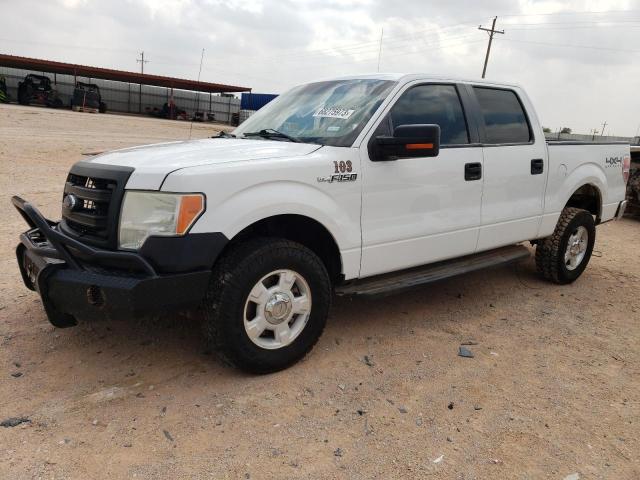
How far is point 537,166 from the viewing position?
470 centimetres

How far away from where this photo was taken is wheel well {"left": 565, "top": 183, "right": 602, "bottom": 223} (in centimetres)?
555

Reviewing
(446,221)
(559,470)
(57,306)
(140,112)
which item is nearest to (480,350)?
(446,221)

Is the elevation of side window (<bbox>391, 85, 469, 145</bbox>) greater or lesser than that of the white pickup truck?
greater

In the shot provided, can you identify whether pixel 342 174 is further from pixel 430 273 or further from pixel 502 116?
pixel 502 116

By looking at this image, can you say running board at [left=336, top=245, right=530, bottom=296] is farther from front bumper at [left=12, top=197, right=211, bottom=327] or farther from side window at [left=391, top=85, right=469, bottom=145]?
front bumper at [left=12, top=197, right=211, bottom=327]

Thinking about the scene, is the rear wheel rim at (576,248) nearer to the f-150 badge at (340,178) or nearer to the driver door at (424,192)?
the driver door at (424,192)

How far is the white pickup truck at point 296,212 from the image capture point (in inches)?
108

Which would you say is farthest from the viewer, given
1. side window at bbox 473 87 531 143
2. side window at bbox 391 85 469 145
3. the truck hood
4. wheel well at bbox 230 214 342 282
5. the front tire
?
side window at bbox 473 87 531 143

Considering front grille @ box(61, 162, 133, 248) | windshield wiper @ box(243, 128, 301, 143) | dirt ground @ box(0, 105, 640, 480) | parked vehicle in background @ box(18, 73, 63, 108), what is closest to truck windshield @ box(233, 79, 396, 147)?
windshield wiper @ box(243, 128, 301, 143)

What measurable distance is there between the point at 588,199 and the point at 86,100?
3224 centimetres

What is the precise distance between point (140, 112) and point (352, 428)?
135 ft

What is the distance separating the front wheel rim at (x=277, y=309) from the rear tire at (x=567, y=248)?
3063 mm

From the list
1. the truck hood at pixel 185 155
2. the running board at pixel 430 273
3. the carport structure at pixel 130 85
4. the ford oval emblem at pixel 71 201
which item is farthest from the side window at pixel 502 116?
the carport structure at pixel 130 85

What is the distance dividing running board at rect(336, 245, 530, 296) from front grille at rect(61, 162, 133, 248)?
4.86 ft
